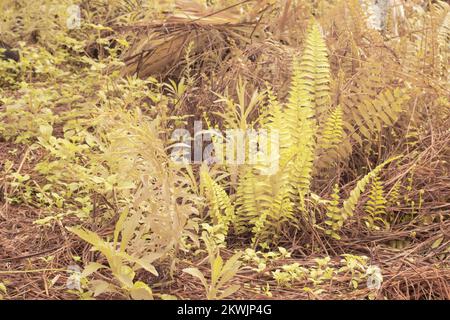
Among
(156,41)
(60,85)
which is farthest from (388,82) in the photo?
(60,85)

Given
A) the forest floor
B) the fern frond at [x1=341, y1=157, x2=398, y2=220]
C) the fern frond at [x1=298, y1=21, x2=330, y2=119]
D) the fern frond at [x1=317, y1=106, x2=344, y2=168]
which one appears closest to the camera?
the forest floor

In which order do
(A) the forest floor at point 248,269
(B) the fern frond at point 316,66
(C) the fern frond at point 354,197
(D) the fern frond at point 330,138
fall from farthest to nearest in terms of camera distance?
(B) the fern frond at point 316,66 → (D) the fern frond at point 330,138 → (C) the fern frond at point 354,197 → (A) the forest floor at point 248,269

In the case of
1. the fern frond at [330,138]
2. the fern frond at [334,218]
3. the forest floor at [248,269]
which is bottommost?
the forest floor at [248,269]

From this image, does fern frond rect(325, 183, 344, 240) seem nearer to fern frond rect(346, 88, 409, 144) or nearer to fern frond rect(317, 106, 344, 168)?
fern frond rect(317, 106, 344, 168)

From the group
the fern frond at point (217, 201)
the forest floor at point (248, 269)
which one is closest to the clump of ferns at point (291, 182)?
the fern frond at point (217, 201)

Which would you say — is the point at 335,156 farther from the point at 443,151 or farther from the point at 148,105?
the point at 148,105

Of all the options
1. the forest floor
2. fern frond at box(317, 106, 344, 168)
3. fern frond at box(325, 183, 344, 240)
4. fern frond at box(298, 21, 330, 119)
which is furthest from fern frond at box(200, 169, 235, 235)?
fern frond at box(298, 21, 330, 119)

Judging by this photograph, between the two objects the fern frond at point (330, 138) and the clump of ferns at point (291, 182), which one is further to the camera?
the fern frond at point (330, 138)

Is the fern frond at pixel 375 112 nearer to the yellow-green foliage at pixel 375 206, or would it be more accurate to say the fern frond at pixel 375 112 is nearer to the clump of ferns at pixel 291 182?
the clump of ferns at pixel 291 182

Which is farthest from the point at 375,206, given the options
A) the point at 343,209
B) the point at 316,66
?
the point at 316,66

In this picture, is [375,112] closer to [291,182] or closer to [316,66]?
[316,66]

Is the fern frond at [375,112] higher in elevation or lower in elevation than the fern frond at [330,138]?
higher

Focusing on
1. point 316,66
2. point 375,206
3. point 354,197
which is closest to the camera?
point 354,197
